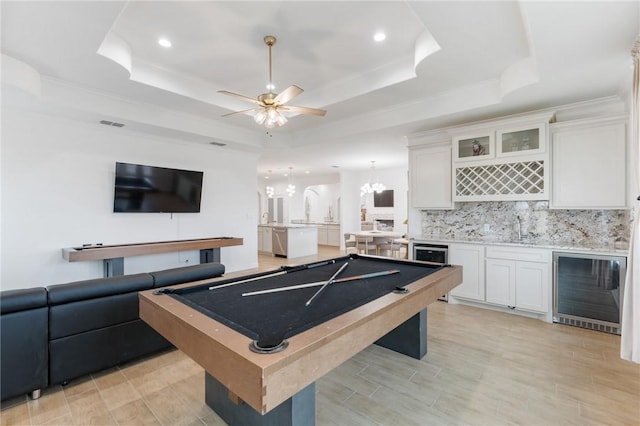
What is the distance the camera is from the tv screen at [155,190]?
476cm

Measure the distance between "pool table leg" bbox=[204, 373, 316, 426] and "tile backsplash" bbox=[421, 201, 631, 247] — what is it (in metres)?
3.92

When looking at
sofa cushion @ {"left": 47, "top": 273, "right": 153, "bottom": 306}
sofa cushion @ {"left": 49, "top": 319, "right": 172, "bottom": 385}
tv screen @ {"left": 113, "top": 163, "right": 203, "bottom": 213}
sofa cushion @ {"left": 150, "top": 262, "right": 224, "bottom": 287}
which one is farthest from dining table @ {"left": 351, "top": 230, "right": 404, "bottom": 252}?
sofa cushion @ {"left": 47, "top": 273, "right": 153, "bottom": 306}

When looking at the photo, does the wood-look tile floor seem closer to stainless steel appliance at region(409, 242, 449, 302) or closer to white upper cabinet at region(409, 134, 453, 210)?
stainless steel appliance at region(409, 242, 449, 302)

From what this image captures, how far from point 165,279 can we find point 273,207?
36.4 ft

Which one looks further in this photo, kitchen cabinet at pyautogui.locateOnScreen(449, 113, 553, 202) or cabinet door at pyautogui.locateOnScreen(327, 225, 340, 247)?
cabinet door at pyautogui.locateOnScreen(327, 225, 340, 247)

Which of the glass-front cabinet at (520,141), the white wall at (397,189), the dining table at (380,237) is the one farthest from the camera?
the white wall at (397,189)

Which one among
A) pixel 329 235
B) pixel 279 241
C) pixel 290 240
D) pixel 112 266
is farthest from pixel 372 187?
pixel 112 266

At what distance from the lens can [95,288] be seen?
91.1 inches

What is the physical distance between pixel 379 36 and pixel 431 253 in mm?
3036

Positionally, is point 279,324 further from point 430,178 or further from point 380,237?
point 380,237

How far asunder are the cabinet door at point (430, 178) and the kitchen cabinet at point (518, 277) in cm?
106

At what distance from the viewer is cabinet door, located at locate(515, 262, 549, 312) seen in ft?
11.9

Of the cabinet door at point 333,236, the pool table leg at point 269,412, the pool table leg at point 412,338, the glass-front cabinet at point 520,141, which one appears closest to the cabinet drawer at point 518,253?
the glass-front cabinet at point 520,141

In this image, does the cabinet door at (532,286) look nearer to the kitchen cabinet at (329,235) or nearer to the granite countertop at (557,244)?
the granite countertop at (557,244)
